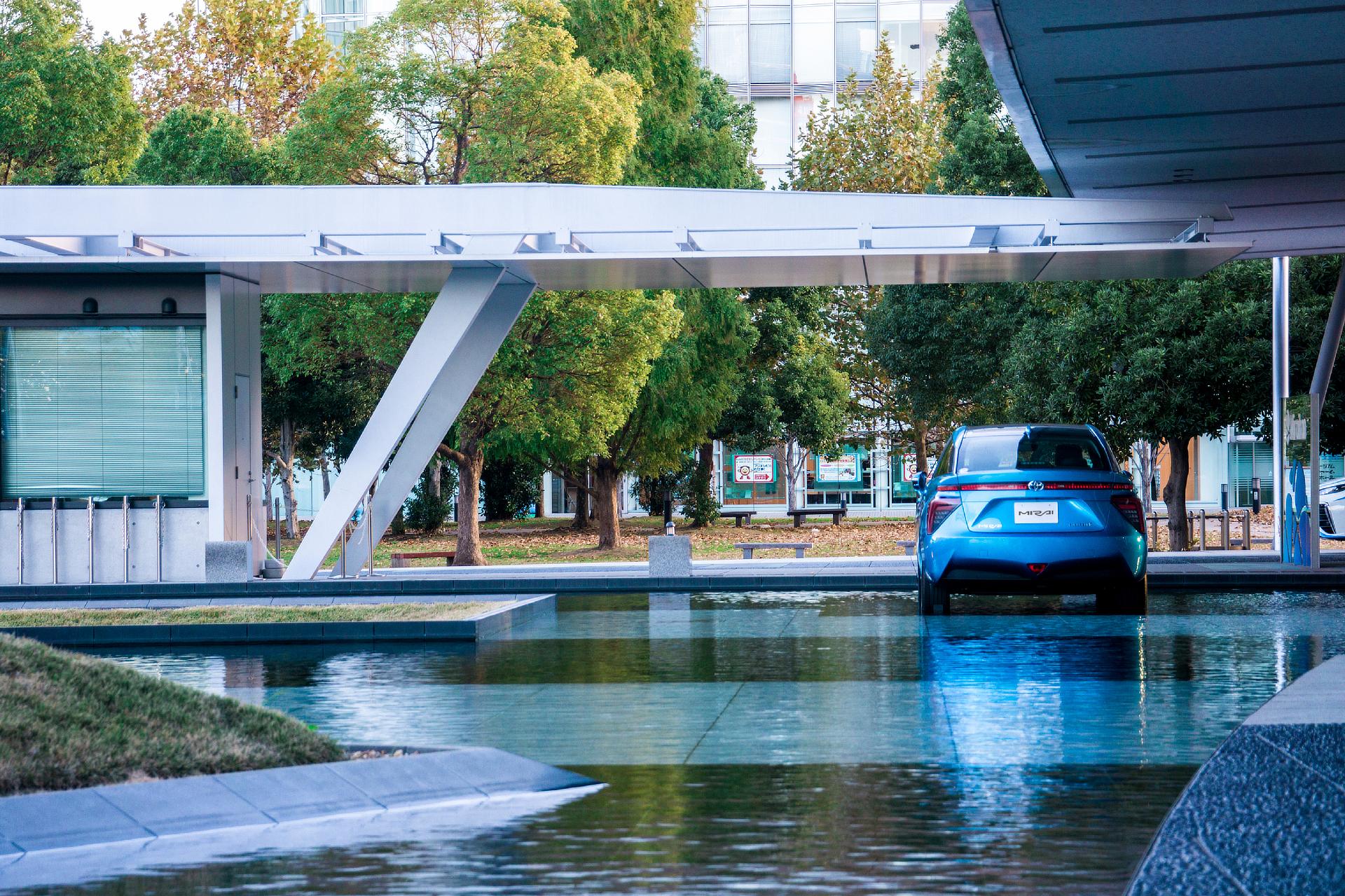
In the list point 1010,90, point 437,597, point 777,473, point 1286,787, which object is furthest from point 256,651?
point 777,473

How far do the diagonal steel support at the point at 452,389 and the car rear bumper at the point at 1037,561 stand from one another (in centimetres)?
861

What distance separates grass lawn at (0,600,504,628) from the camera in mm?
14289

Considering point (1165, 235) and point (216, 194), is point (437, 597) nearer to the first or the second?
point (216, 194)

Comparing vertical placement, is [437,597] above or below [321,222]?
below

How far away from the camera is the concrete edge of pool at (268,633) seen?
545 inches

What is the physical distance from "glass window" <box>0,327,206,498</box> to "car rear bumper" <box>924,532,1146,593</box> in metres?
10.6

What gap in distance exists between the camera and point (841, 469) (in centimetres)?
6506

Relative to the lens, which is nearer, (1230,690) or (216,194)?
(1230,690)

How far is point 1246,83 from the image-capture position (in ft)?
37.8

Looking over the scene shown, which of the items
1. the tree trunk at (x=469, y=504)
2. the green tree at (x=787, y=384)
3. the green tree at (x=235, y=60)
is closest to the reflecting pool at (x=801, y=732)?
the tree trunk at (x=469, y=504)

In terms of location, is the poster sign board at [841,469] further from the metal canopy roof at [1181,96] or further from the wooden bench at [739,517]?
the metal canopy roof at [1181,96]

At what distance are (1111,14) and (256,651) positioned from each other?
26.5 feet

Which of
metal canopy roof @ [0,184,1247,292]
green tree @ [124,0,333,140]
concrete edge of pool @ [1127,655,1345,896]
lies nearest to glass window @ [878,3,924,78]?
green tree @ [124,0,333,140]

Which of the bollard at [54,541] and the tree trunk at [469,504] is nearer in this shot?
the bollard at [54,541]
